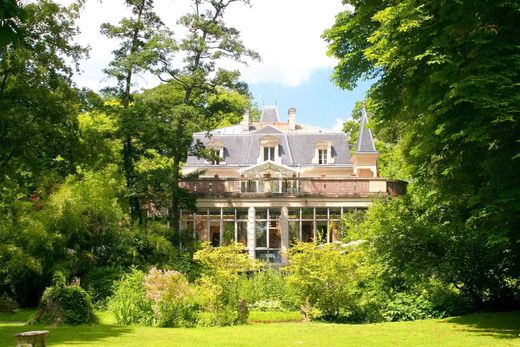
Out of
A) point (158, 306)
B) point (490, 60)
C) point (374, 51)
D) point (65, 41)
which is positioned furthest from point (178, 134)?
point (490, 60)

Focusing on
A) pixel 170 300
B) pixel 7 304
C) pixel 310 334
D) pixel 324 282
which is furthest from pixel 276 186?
pixel 310 334

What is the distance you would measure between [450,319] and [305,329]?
4.24 m

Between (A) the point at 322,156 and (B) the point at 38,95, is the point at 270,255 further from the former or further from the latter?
(B) the point at 38,95

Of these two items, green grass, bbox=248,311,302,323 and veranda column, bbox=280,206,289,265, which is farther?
veranda column, bbox=280,206,289,265

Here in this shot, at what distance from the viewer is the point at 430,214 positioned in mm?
16109

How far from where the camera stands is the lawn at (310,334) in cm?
1109

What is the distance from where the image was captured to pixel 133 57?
24.3m

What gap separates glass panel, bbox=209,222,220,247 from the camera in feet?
106

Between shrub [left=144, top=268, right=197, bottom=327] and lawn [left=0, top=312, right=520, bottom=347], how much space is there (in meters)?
0.94

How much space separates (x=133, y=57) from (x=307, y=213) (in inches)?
518

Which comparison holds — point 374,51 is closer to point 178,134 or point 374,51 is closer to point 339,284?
point 339,284

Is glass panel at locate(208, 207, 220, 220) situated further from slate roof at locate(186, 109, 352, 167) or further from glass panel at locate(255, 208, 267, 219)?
slate roof at locate(186, 109, 352, 167)

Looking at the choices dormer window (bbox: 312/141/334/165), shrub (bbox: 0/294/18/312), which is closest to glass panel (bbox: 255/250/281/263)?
dormer window (bbox: 312/141/334/165)

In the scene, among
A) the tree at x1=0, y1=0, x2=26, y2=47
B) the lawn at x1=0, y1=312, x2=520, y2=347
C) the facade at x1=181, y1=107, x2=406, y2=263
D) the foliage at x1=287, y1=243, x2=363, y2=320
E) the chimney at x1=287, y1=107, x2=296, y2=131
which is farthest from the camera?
the chimney at x1=287, y1=107, x2=296, y2=131
